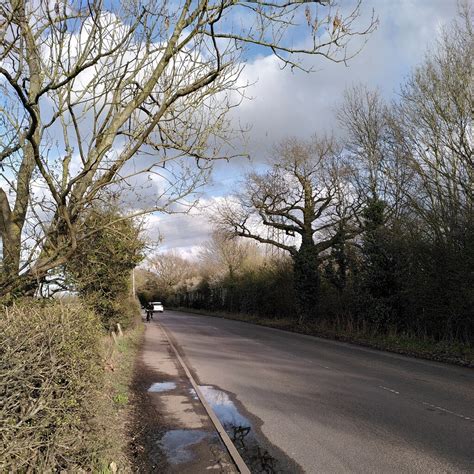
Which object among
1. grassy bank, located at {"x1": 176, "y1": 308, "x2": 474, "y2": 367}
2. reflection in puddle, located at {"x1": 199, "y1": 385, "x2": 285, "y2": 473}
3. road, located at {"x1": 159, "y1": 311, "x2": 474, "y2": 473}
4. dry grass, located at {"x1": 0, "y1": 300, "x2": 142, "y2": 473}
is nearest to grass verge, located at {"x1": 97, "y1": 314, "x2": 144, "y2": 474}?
dry grass, located at {"x1": 0, "y1": 300, "x2": 142, "y2": 473}

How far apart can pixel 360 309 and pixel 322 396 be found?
14.1 m

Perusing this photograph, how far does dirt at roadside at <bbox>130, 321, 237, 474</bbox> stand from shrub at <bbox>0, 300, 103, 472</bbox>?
1.30 metres

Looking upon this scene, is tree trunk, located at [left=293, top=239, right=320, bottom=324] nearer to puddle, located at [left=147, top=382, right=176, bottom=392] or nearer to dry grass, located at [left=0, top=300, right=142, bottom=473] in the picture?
puddle, located at [left=147, top=382, right=176, bottom=392]

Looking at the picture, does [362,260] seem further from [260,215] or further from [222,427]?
[222,427]

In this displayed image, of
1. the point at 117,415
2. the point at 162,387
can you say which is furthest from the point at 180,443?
the point at 162,387

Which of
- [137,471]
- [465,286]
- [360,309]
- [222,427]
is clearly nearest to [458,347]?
[465,286]

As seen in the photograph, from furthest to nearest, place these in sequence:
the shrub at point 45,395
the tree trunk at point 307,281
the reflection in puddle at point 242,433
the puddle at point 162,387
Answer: the tree trunk at point 307,281 < the puddle at point 162,387 < the reflection in puddle at point 242,433 < the shrub at point 45,395

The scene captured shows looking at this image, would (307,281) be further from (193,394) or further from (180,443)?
(180,443)

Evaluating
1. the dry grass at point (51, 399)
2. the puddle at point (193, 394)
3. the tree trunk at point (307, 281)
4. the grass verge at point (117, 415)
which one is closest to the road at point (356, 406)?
the puddle at point (193, 394)

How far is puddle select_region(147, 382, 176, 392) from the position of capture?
10.8 metres

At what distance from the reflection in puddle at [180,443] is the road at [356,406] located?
3.38 feet

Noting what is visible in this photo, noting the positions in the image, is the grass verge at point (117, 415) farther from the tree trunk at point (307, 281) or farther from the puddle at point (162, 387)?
the tree trunk at point (307, 281)

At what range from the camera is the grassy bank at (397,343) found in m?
15.2

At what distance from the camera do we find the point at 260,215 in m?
34.2
